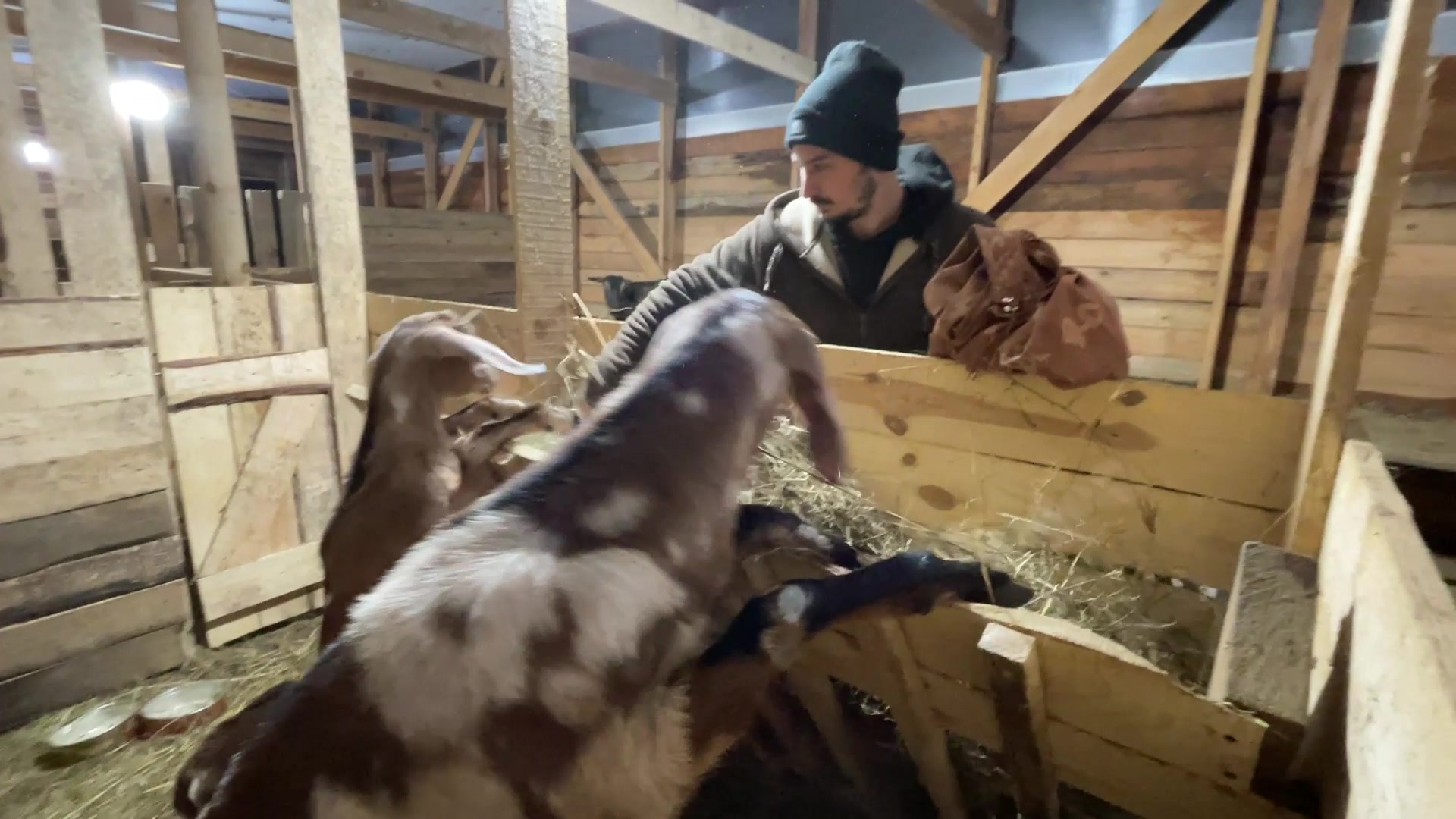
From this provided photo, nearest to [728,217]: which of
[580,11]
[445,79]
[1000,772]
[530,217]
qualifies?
[580,11]

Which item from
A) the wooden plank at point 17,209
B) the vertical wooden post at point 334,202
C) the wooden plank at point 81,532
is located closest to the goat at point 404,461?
the vertical wooden post at point 334,202

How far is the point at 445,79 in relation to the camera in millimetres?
5246

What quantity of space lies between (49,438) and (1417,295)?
Result: 208 inches

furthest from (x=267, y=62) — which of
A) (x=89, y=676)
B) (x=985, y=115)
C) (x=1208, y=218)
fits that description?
(x=1208, y=218)

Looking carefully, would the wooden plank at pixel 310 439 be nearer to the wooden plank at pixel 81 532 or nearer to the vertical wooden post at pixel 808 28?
the wooden plank at pixel 81 532

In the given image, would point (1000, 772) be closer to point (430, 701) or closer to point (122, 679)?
point (430, 701)

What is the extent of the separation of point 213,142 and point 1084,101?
13.0 feet

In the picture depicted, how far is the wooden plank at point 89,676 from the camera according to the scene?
94.8 inches

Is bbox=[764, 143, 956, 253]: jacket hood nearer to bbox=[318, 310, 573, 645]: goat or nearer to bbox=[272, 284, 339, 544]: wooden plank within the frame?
bbox=[318, 310, 573, 645]: goat

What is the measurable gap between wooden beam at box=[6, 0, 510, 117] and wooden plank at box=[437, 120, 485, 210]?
1.09m

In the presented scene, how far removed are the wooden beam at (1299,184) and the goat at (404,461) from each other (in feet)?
10.9

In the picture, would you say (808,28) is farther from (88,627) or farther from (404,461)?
(88,627)

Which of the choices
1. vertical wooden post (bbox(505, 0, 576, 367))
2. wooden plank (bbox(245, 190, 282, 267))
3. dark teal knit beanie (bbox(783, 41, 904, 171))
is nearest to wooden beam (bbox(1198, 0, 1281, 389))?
dark teal knit beanie (bbox(783, 41, 904, 171))

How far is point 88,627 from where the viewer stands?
2514 mm
